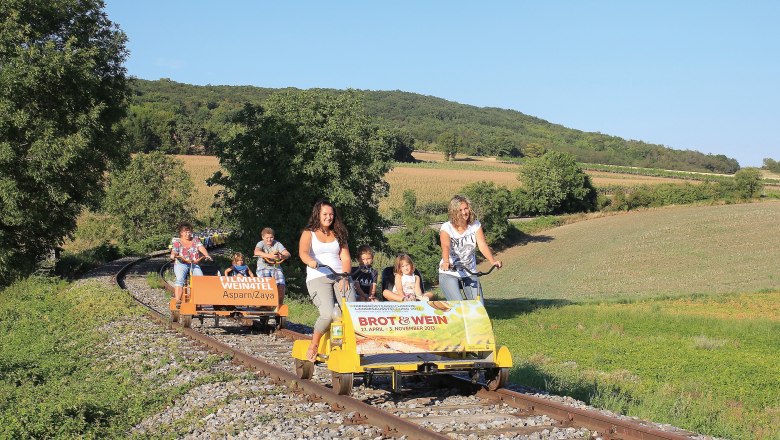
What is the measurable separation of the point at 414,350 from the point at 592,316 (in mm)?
22074

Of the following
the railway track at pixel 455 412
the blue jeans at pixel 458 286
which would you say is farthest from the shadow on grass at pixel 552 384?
the blue jeans at pixel 458 286

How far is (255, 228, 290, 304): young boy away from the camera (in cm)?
1616

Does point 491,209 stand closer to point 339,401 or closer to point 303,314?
point 303,314

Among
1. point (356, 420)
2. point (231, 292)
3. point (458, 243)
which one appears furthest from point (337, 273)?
point (231, 292)

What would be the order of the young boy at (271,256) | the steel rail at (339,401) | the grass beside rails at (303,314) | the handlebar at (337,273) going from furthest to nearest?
the grass beside rails at (303,314), the young boy at (271,256), the handlebar at (337,273), the steel rail at (339,401)

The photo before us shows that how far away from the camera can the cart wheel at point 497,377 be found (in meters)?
9.38

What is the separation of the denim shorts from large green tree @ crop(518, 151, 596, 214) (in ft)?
292

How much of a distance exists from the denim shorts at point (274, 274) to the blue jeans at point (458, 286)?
276 inches

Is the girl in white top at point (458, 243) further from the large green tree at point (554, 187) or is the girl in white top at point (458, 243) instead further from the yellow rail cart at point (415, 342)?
the large green tree at point (554, 187)

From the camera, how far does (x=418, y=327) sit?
9391 millimetres

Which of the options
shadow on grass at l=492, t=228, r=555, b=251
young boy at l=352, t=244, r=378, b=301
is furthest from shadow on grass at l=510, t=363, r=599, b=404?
shadow on grass at l=492, t=228, r=555, b=251

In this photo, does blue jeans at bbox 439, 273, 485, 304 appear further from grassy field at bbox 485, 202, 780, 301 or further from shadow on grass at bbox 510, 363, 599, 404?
grassy field at bbox 485, 202, 780, 301

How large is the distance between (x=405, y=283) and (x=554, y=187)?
316ft

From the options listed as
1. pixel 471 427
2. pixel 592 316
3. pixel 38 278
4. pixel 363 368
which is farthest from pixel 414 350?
pixel 38 278
